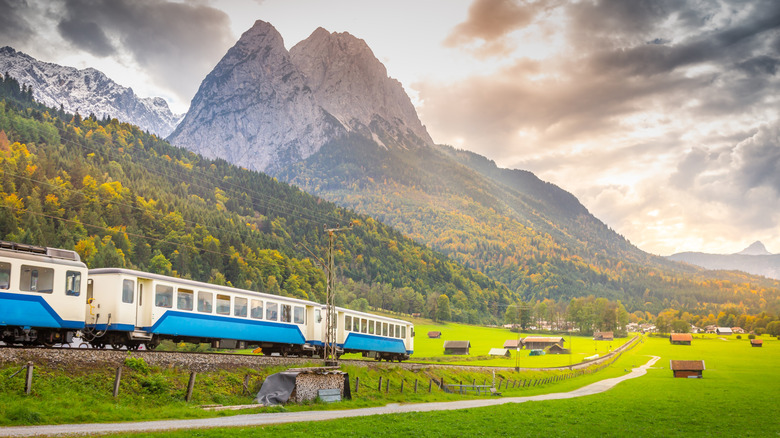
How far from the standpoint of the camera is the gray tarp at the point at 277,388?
30.5 metres

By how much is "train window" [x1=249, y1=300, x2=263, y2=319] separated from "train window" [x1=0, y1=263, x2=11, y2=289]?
46.4ft

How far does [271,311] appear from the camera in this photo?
3772 cm

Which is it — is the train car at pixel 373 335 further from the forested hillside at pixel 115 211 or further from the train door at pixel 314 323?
the forested hillside at pixel 115 211

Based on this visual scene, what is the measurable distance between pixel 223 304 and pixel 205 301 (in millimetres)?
1371

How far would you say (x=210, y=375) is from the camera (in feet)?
97.2

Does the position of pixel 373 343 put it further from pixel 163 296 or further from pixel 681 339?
pixel 681 339

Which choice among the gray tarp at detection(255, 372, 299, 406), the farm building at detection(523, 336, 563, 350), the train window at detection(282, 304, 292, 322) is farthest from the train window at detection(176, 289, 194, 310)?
the farm building at detection(523, 336, 563, 350)

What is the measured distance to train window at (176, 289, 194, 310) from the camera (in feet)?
102

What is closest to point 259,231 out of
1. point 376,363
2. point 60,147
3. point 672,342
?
point 60,147

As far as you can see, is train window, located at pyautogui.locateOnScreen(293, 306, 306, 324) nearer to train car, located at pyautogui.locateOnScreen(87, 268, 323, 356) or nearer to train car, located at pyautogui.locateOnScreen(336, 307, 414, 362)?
train car, located at pyautogui.locateOnScreen(87, 268, 323, 356)

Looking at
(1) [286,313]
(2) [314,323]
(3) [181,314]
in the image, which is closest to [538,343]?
(2) [314,323]

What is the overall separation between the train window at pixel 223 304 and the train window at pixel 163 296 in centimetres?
338

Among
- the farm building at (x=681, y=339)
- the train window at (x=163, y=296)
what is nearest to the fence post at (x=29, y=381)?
the train window at (x=163, y=296)

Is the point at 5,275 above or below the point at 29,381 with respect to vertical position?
above
